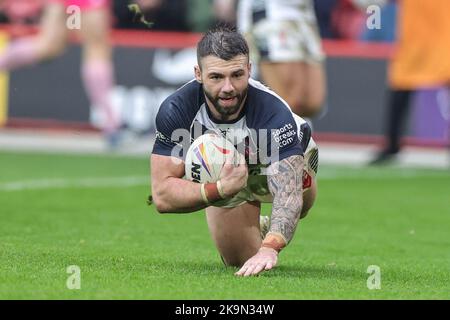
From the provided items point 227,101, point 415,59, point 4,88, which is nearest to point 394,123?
point 415,59

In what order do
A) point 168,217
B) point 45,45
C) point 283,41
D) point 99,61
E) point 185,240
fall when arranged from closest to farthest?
point 185,240, point 168,217, point 283,41, point 45,45, point 99,61

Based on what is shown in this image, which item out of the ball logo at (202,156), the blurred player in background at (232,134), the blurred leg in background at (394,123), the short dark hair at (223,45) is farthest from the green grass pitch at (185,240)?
the short dark hair at (223,45)

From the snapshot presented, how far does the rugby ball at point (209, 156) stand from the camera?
729 cm

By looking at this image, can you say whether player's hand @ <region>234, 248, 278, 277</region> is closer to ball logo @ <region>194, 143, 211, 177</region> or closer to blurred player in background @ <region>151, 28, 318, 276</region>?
blurred player in background @ <region>151, 28, 318, 276</region>

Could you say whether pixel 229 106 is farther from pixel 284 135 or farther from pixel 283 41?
pixel 283 41

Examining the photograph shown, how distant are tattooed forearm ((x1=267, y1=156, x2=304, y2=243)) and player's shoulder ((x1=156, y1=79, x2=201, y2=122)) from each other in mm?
565

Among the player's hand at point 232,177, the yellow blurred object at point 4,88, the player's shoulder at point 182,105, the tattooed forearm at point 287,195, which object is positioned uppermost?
the player's shoulder at point 182,105

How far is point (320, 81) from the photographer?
41.8 feet

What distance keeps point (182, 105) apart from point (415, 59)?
841cm

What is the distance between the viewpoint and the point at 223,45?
7.31 metres

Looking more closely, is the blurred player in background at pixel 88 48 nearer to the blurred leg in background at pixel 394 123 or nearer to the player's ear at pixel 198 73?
the blurred leg in background at pixel 394 123

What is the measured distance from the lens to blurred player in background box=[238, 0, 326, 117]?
12.7 metres
